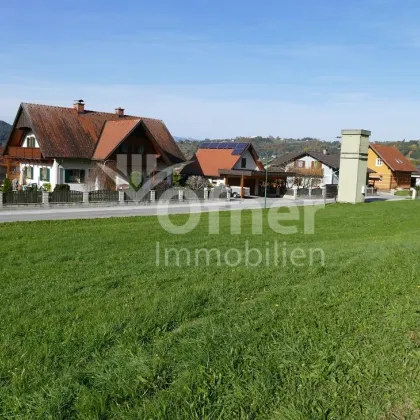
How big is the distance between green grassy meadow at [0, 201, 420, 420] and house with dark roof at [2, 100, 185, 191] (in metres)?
24.4

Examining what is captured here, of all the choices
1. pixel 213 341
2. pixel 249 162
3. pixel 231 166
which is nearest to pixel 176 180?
pixel 231 166

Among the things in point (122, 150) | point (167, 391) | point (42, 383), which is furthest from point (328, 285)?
point (122, 150)

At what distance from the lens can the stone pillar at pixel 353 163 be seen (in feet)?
108

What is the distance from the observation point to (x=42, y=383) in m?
4.29

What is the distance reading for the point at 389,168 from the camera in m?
59.6

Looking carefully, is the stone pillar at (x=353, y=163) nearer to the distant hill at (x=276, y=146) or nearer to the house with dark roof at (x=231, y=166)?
the house with dark roof at (x=231, y=166)

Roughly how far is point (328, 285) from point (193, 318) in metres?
2.44

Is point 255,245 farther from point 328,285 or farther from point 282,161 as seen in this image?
point 282,161

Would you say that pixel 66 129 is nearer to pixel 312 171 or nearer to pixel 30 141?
pixel 30 141

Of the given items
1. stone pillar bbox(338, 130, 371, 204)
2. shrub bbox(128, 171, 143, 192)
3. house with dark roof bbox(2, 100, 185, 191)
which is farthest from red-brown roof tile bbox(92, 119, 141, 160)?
stone pillar bbox(338, 130, 371, 204)

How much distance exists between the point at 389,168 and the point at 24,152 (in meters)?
45.7

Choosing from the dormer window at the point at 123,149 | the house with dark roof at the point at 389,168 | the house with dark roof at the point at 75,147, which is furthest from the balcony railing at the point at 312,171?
the dormer window at the point at 123,149

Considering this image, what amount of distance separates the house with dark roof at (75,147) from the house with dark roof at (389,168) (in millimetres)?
35872

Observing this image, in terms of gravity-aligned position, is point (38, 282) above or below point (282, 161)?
below
